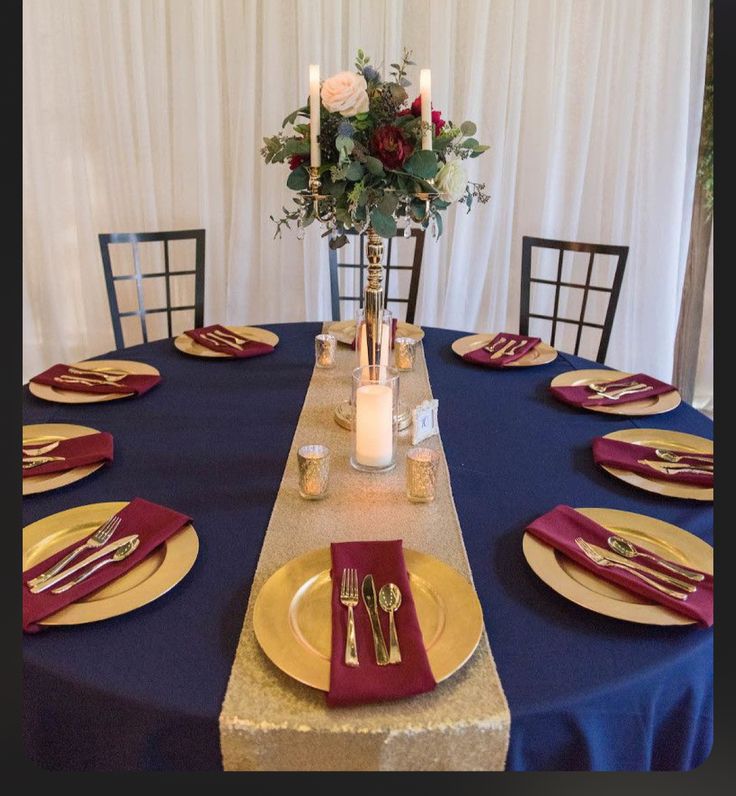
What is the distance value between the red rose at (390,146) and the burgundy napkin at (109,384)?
2.33 ft

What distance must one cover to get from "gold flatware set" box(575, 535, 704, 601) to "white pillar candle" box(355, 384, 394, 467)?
39cm

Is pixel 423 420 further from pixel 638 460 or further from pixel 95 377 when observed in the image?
pixel 95 377

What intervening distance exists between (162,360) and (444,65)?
6.20 ft

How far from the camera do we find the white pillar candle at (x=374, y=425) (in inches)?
51.2

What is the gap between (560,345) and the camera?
3.38 m

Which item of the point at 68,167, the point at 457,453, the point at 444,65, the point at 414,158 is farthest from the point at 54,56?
the point at 457,453

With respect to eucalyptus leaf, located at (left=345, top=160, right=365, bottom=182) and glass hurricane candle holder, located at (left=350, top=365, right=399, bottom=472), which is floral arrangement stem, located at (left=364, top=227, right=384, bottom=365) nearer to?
eucalyptus leaf, located at (left=345, top=160, right=365, bottom=182)

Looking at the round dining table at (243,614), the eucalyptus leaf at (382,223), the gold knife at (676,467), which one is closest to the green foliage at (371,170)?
the eucalyptus leaf at (382,223)

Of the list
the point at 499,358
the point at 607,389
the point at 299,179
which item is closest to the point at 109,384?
the point at 299,179

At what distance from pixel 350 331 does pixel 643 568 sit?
1226 mm

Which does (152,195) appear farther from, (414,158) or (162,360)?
(414,158)

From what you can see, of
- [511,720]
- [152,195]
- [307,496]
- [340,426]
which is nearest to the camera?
[511,720]

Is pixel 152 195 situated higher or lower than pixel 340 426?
higher

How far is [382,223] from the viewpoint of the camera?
4.70 ft
